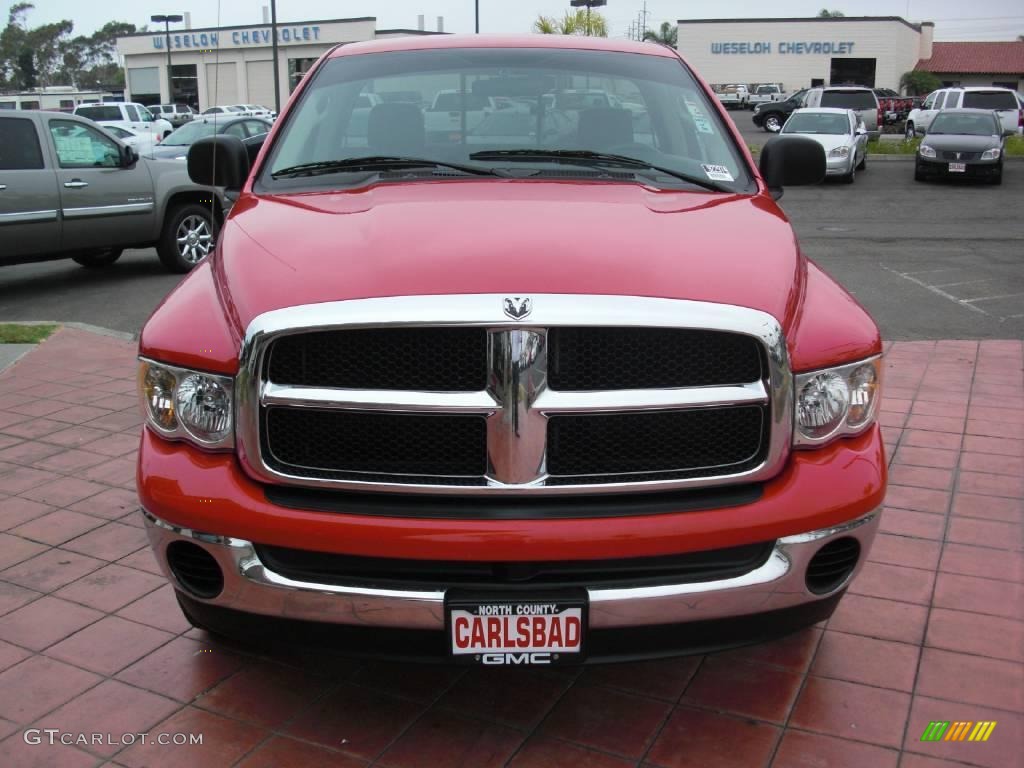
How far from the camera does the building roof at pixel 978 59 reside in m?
72.2

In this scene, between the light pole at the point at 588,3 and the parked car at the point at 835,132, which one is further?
the light pole at the point at 588,3

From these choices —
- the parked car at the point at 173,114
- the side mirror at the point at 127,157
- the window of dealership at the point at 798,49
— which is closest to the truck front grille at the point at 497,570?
Result: the side mirror at the point at 127,157

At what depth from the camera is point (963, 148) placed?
66.1 feet

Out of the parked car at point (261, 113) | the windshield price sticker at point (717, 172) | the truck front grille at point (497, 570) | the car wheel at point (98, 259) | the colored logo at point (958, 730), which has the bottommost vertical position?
the colored logo at point (958, 730)

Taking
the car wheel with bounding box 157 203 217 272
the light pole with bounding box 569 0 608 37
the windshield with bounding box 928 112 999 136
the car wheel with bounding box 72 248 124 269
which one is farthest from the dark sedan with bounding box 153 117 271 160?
the light pole with bounding box 569 0 608 37

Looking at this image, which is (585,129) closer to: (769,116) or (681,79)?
(681,79)

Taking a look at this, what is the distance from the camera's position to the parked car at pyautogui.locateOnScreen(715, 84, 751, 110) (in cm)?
6119

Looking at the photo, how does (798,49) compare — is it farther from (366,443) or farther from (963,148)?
(366,443)

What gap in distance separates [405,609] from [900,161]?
83.2 feet

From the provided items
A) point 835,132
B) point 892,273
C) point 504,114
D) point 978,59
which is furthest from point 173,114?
point 978,59

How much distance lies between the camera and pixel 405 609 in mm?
2506

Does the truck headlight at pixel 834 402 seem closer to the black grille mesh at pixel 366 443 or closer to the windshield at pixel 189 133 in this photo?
the black grille mesh at pixel 366 443

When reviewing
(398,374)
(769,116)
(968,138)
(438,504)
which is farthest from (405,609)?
(769,116)

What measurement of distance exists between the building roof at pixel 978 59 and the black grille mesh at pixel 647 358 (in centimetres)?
7635
